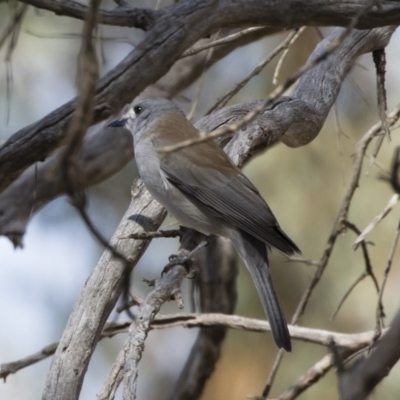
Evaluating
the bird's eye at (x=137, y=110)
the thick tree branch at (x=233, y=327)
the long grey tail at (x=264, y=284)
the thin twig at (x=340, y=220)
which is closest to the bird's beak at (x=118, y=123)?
the bird's eye at (x=137, y=110)

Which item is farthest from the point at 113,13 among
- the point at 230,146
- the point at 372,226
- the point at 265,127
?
the point at 372,226

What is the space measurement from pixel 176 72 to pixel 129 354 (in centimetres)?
336

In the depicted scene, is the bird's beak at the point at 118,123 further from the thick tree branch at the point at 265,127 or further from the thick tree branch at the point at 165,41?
the thick tree branch at the point at 165,41

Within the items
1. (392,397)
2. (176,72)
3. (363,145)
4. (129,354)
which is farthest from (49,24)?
(129,354)

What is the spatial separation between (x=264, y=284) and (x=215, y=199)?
56 cm

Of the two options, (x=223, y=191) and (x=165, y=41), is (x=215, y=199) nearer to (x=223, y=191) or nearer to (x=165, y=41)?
→ (x=223, y=191)

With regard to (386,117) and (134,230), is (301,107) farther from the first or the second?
(134,230)

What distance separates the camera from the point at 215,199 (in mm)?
3898

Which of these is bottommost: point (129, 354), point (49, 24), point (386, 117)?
point (129, 354)

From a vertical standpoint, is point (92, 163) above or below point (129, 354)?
above

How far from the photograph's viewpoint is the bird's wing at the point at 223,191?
12.3ft

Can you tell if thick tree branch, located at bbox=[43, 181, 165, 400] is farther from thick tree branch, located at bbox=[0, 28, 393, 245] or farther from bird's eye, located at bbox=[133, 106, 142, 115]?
bird's eye, located at bbox=[133, 106, 142, 115]

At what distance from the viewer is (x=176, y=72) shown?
5480 mm

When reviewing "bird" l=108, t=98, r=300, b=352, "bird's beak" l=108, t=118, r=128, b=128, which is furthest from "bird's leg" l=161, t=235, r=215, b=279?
"bird's beak" l=108, t=118, r=128, b=128
